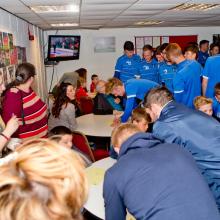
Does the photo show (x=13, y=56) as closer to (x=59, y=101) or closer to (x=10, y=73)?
(x=10, y=73)

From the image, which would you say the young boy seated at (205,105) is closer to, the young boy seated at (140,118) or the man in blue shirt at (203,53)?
the young boy seated at (140,118)

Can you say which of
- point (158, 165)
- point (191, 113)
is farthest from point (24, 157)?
point (191, 113)

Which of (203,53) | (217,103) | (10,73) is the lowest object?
(217,103)

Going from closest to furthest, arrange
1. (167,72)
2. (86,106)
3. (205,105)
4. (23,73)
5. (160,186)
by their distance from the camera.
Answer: (160,186) → (23,73) → (205,105) → (167,72) → (86,106)

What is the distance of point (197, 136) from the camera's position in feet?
7.06

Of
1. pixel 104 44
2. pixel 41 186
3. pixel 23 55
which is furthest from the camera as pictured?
pixel 104 44

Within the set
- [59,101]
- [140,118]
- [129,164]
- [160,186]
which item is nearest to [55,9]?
[59,101]

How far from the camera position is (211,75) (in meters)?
4.85

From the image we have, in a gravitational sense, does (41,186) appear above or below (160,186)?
above

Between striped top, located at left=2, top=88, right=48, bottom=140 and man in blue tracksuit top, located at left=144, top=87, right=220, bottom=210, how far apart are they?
5.17 ft

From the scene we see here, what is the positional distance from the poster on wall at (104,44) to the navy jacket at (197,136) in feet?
25.8

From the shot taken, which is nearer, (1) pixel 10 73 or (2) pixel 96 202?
(2) pixel 96 202

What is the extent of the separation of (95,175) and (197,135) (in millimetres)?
1019

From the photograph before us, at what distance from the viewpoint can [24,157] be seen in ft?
3.00
